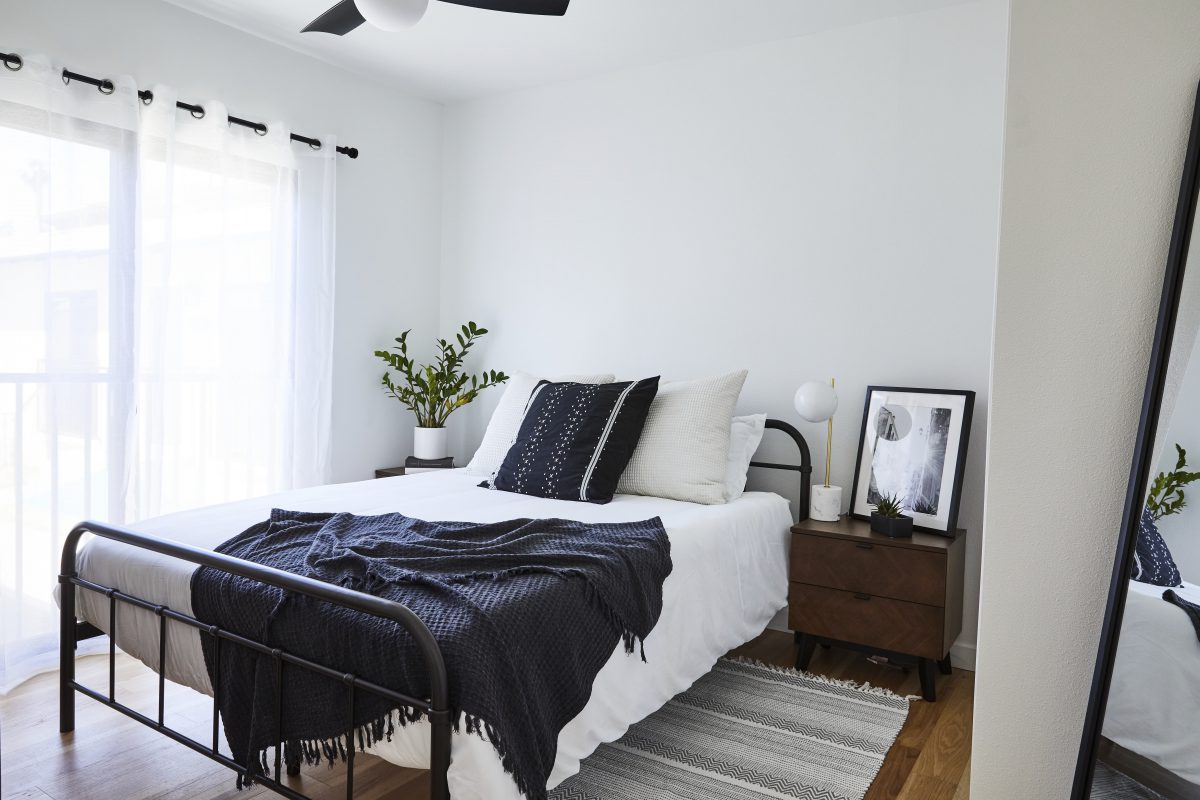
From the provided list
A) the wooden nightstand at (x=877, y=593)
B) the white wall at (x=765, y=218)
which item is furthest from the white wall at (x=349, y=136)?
the wooden nightstand at (x=877, y=593)

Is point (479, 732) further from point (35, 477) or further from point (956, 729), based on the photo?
point (35, 477)

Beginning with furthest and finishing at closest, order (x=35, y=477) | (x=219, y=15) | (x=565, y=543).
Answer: (x=219, y=15) → (x=35, y=477) → (x=565, y=543)

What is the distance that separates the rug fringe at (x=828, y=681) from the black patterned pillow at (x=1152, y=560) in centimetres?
149

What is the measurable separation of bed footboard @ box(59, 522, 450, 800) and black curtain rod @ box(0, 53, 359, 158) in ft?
5.45

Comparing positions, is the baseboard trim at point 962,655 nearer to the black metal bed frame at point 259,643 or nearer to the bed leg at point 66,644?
the black metal bed frame at point 259,643

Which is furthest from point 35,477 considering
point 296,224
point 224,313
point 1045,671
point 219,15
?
point 1045,671

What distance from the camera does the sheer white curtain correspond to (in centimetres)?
278

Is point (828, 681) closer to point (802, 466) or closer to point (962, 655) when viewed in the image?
point (962, 655)

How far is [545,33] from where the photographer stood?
3.43 meters

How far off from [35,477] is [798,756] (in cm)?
273

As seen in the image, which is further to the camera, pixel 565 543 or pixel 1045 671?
pixel 565 543

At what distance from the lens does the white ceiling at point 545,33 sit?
123 inches

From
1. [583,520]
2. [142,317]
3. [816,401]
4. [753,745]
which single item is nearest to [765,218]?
[816,401]

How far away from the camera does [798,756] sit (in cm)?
229
